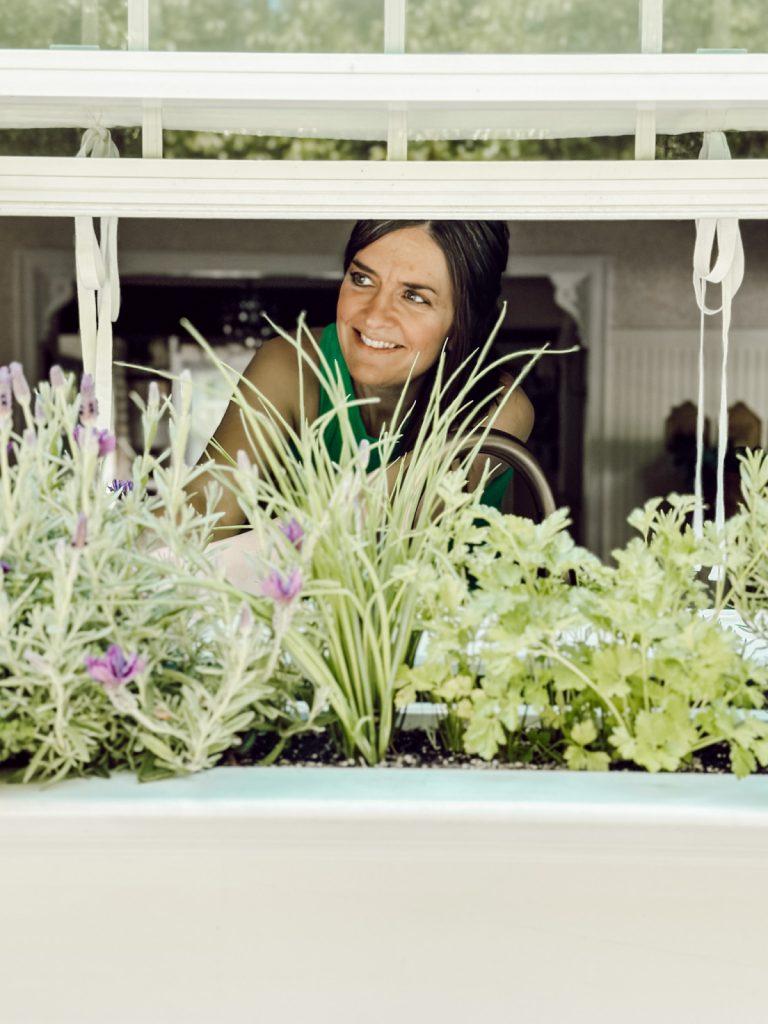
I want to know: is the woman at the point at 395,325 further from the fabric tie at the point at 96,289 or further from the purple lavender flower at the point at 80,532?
the purple lavender flower at the point at 80,532

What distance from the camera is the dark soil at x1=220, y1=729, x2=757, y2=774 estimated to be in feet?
3.64

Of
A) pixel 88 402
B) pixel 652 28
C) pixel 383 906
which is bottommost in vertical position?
pixel 383 906

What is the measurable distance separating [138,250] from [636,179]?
370 cm

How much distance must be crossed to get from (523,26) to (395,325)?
4.27ft

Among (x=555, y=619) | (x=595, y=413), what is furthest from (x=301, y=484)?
(x=595, y=413)

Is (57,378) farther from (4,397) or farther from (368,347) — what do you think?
(368,347)

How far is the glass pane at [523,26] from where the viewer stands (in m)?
2.13

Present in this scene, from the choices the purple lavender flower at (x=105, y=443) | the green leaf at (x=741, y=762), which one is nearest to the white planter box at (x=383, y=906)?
the green leaf at (x=741, y=762)

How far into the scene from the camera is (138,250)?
538cm

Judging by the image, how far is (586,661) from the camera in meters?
1.09

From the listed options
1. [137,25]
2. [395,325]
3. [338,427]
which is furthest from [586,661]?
[395,325]

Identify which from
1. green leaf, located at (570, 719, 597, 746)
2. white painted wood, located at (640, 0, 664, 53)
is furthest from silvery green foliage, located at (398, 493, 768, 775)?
white painted wood, located at (640, 0, 664, 53)

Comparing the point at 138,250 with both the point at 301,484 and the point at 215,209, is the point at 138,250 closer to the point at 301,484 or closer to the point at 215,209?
the point at 215,209

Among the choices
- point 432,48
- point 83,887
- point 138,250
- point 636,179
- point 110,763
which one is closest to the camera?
point 83,887
